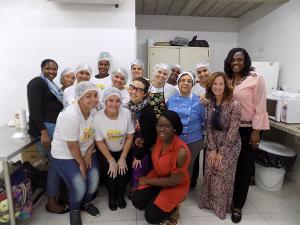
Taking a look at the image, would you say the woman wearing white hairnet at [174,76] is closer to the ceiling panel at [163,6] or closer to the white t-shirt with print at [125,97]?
the white t-shirt with print at [125,97]

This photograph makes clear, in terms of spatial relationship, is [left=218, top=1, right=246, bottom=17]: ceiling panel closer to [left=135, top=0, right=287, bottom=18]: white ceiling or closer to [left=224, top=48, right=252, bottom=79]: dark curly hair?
[left=135, top=0, right=287, bottom=18]: white ceiling

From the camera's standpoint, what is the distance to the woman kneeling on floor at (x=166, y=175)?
1752 mm

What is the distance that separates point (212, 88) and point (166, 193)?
95 cm

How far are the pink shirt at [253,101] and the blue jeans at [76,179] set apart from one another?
→ 1413 mm

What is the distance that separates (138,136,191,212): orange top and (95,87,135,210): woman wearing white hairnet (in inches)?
15.3

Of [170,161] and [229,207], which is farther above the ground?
[170,161]

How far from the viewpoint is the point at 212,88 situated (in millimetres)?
1939

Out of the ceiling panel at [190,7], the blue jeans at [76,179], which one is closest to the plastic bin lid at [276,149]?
the blue jeans at [76,179]

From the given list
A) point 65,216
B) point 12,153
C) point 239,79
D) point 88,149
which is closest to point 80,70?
point 88,149

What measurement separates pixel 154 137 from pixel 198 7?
2.96 meters

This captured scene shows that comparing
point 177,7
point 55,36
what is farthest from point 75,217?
point 177,7

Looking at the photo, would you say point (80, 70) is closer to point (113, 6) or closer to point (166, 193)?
point (113, 6)

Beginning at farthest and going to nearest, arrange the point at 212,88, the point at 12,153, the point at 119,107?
the point at 119,107, the point at 212,88, the point at 12,153

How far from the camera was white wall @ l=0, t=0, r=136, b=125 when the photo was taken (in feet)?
10.1
